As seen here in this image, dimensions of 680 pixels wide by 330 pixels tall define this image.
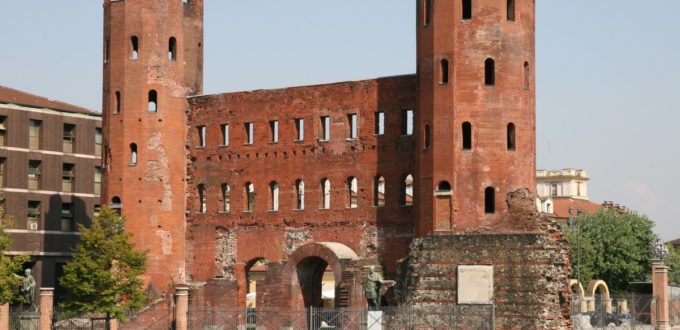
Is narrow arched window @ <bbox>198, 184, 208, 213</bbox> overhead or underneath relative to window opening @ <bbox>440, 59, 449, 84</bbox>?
underneath

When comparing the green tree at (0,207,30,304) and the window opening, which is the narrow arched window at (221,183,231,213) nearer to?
the green tree at (0,207,30,304)

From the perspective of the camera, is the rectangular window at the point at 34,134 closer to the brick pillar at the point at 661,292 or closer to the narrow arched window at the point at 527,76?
the narrow arched window at the point at 527,76

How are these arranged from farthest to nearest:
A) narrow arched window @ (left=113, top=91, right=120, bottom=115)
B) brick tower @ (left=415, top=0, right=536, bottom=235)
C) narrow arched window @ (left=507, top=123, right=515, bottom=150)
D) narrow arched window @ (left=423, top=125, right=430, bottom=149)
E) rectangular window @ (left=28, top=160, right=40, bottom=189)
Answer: rectangular window @ (left=28, top=160, right=40, bottom=189)
narrow arched window @ (left=113, top=91, right=120, bottom=115)
narrow arched window @ (left=423, top=125, right=430, bottom=149)
narrow arched window @ (left=507, top=123, right=515, bottom=150)
brick tower @ (left=415, top=0, right=536, bottom=235)

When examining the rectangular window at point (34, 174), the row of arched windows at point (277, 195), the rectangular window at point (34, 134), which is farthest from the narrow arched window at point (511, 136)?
the rectangular window at point (34, 134)

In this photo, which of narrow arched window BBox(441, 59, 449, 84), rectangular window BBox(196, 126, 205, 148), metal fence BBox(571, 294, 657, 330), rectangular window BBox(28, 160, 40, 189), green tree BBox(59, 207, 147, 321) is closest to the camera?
narrow arched window BBox(441, 59, 449, 84)

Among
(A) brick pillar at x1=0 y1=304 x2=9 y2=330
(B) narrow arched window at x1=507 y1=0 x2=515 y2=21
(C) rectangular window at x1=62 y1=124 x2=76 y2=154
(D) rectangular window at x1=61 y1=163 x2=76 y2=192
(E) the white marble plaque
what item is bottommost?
(A) brick pillar at x1=0 y1=304 x2=9 y2=330

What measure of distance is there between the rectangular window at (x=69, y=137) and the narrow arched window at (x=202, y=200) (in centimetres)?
1481

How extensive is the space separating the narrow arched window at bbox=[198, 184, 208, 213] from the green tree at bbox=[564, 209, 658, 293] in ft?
89.4

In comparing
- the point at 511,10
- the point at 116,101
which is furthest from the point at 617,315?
the point at 116,101

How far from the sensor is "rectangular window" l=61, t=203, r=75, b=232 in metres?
69.1

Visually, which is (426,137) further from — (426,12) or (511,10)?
(511,10)

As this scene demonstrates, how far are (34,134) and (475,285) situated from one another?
31.4 m

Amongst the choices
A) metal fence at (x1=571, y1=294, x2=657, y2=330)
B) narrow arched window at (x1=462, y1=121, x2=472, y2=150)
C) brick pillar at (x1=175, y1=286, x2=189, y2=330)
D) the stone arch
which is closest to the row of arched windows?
the stone arch

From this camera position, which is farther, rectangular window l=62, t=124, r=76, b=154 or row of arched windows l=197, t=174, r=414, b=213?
rectangular window l=62, t=124, r=76, b=154
